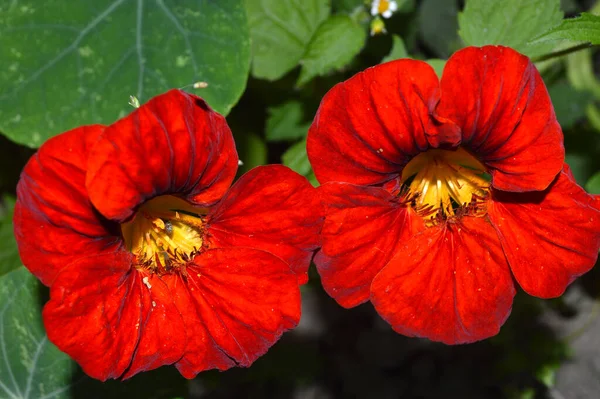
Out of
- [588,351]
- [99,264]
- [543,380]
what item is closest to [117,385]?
[99,264]

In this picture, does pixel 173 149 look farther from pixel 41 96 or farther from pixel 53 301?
pixel 41 96

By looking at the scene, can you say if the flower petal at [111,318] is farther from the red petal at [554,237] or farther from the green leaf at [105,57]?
the red petal at [554,237]

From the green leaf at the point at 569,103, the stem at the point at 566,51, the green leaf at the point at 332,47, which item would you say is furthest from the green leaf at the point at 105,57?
the green leaf at the point at 569,103

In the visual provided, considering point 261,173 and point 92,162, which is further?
point 261,173

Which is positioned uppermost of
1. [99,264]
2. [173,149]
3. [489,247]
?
[173,149]

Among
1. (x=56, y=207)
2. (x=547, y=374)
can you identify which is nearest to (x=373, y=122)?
(x=56, y=207)

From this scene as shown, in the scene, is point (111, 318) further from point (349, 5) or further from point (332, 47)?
point (349, 5)

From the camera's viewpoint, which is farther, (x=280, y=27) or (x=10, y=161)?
(x=10, y=161)
